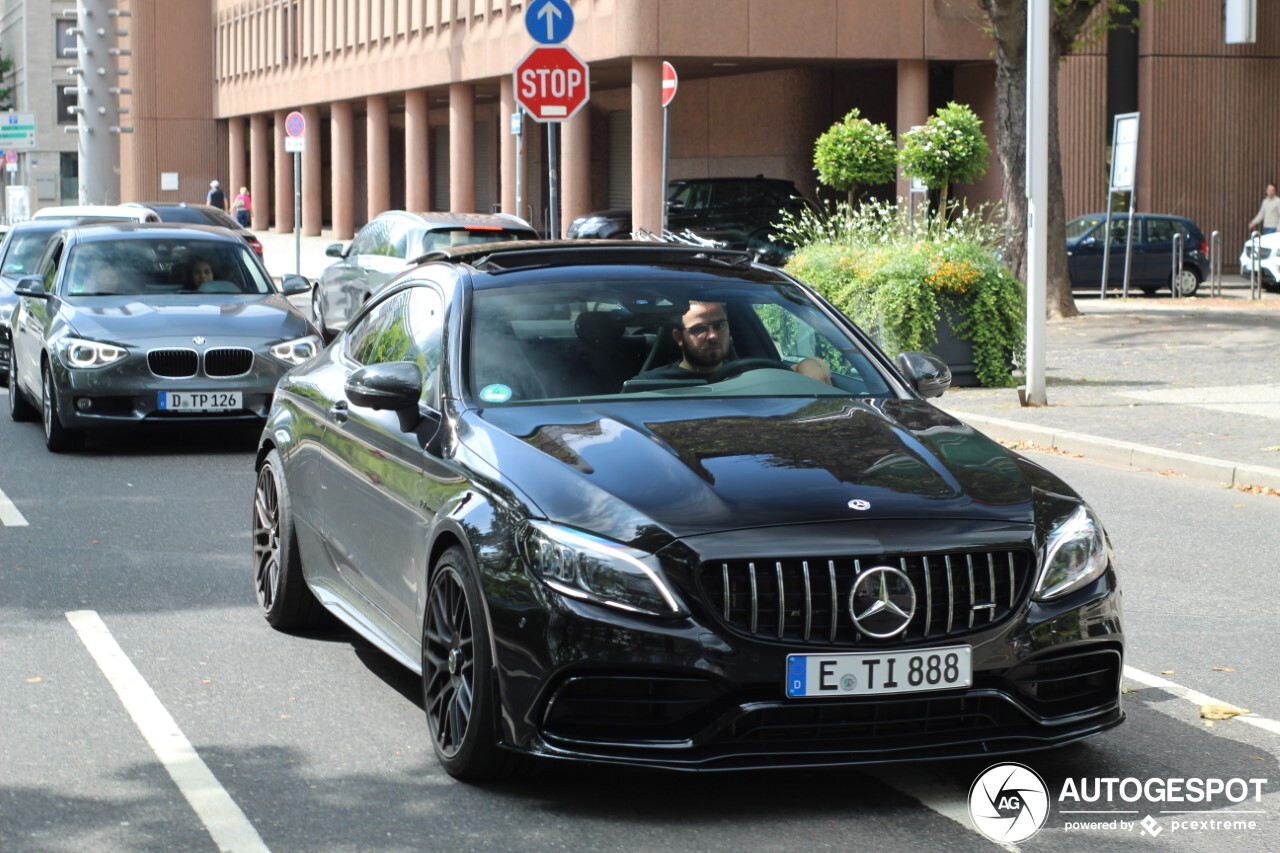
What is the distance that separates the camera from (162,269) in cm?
1472

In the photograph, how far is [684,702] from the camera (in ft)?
16.7

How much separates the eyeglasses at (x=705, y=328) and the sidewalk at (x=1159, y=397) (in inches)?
256

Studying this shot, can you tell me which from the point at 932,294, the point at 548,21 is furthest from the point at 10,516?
the point at 932,294

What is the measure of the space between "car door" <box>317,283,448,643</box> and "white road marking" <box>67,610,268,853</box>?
2.45 ft

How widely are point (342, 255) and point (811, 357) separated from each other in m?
16.7

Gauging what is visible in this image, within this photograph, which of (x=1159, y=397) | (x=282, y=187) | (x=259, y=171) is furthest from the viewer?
(x=259, y=171)

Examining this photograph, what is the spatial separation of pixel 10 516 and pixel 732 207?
25297 mm

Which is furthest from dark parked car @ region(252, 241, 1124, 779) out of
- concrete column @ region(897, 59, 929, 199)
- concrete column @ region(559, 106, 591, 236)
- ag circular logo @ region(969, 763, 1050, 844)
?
concrete column @ region(559, 106, 591, 236)

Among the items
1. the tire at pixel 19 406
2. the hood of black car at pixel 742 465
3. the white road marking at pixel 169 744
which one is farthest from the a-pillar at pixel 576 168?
the hood of black car at pixel 742 465

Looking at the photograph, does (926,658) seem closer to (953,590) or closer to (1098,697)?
(953,590)

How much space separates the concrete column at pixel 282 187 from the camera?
231 feet

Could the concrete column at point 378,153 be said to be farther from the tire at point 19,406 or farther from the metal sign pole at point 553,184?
the tire at point 19,406

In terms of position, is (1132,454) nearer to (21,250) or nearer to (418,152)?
(21,250)

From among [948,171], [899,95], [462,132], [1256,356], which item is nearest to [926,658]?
[1256,356]
